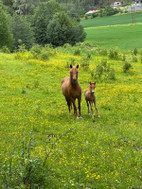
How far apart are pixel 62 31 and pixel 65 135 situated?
6089 cm

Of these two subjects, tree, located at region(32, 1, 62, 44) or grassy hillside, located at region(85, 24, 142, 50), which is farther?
tree, located at region(32, 1, 62, 44)

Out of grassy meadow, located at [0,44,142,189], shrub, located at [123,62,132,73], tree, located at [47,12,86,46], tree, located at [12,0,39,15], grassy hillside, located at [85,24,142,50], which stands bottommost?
grassy meadow, located at [0,44,142,189]

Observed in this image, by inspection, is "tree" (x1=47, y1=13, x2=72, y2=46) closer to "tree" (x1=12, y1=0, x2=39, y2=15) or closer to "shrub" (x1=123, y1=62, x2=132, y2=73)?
"tree" (x1=12, y1=0, x2=39, y2=15)

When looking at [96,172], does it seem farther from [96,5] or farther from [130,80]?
[96,5]

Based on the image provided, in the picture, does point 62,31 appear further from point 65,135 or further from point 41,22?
point 65,135

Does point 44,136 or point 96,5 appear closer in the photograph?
point 44,136

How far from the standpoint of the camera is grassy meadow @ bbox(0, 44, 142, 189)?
21.1 feet

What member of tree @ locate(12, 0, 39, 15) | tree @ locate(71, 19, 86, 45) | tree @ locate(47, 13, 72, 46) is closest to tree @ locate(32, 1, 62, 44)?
tree @ locate(47, 13, 72, 46)

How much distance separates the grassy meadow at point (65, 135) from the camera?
21.1 ft

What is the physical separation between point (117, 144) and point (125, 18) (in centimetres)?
12216

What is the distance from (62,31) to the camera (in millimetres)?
68375

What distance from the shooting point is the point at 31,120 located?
42.0 ft

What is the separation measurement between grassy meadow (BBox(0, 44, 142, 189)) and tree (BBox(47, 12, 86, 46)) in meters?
44.8

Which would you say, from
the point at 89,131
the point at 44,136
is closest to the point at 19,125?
the point at 44,136
